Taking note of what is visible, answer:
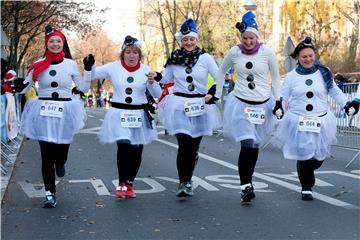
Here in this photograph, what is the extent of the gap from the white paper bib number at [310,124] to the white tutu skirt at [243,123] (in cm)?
35

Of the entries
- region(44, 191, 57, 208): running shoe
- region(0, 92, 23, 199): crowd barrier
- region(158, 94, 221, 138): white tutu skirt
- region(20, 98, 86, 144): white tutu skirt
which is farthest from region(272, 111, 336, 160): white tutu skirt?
region(0, 92, 23, 199): crowd barrier

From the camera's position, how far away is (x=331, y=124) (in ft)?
27.0

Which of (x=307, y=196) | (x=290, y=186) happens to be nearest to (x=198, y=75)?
(x=307, y=196)

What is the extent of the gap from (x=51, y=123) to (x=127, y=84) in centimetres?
102

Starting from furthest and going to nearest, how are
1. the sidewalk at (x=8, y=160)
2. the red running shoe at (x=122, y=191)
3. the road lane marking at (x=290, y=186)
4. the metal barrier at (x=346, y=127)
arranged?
the metal barrier at (x=346, y=127) < the sidewalk at (x=8, y=160) < the red running shoe at (x=122, y=191) < the road lane marking at (x=290, y=186)

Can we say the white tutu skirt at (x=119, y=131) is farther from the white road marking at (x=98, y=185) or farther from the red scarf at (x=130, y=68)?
the white road marking at (x=98, y=185)

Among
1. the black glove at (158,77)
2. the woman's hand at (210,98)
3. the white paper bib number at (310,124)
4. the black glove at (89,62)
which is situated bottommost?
the white paper bib number at (310,124)

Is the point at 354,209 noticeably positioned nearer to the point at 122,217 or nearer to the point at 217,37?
the point at 122,217

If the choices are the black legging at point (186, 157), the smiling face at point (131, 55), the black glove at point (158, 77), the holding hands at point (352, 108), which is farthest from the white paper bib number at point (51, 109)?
the holding hands at point (352, 108)

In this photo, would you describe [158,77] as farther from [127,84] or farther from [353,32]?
[353,32]

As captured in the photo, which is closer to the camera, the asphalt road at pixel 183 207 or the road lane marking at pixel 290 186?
the asphalt road at pixel 183 207

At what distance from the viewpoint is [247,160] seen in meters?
8.05

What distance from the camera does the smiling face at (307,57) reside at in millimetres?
8172

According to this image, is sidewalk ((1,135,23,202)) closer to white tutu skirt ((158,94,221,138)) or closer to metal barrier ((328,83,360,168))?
white tutu skirt ((158,94,221,138))
